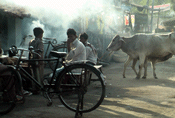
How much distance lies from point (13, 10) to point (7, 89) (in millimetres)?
5147

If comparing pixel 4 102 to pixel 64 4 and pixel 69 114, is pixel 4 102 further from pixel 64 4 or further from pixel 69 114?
pixel 64 4

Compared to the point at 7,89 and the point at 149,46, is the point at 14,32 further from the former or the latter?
the point at 7,89

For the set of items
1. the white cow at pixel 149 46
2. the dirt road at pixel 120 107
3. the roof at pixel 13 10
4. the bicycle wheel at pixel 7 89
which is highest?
the roof at pixel 13 10

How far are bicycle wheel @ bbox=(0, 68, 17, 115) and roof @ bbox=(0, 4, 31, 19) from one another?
14.7 ft

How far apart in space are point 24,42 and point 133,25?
20737 millimetres

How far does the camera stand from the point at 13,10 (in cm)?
873

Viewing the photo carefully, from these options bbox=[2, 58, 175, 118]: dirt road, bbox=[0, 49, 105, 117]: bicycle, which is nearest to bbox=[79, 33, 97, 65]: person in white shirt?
bbox=[2, 58, 175, 118]: dirt road

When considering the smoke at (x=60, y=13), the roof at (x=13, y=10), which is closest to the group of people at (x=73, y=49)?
the roof at (x=13, y=10)

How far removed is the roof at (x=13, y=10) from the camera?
8.23m

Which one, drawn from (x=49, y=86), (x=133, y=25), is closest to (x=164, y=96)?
(x=49, y=86)

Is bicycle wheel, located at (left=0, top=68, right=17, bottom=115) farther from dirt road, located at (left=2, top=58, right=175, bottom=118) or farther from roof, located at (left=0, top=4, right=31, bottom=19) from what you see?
roof, located at (left=0, top=4, right=31, bottom=19)

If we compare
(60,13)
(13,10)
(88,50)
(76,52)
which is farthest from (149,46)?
(60,13)

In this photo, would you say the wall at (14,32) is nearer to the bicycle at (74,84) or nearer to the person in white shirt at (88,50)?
the person in white shirt at (88,50)

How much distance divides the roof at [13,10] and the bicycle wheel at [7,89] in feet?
14.7
